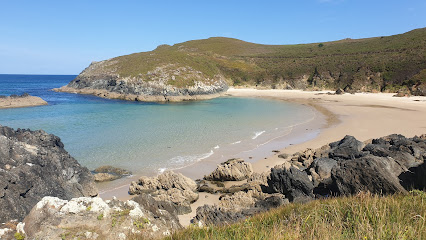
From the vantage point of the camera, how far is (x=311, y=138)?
77.9 feet

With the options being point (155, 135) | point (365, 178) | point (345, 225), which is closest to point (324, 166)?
point (365, 178)

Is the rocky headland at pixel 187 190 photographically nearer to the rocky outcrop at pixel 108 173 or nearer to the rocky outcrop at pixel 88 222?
the rocky outcrop at pixel 88 222

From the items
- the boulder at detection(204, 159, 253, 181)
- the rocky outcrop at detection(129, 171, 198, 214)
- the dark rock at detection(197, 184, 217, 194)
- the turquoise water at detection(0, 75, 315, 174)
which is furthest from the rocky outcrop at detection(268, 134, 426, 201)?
the turquoise water at detection(0, 75, 315, 174)

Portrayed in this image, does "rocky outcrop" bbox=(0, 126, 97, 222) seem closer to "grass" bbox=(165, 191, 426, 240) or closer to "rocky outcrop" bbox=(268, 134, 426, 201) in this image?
"grass" bbox=(165, 191, 426, 240)

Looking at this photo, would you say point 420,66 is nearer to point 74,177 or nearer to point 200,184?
point 200,184

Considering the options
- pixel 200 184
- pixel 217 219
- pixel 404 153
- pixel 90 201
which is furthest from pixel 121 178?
pixel 404 153

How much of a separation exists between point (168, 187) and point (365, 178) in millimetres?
8343

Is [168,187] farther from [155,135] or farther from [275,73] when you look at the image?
[275,73]

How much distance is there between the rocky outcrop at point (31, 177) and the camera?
7.77 meters

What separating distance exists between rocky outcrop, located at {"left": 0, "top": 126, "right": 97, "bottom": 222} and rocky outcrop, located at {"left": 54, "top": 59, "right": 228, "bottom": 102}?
46488 mm

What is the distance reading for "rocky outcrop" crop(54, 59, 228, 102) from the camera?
6134 cm

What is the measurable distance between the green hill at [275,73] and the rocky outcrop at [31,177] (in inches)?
1908

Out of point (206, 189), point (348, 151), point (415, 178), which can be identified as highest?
point (415, 178)

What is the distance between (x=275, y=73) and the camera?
267 feet
